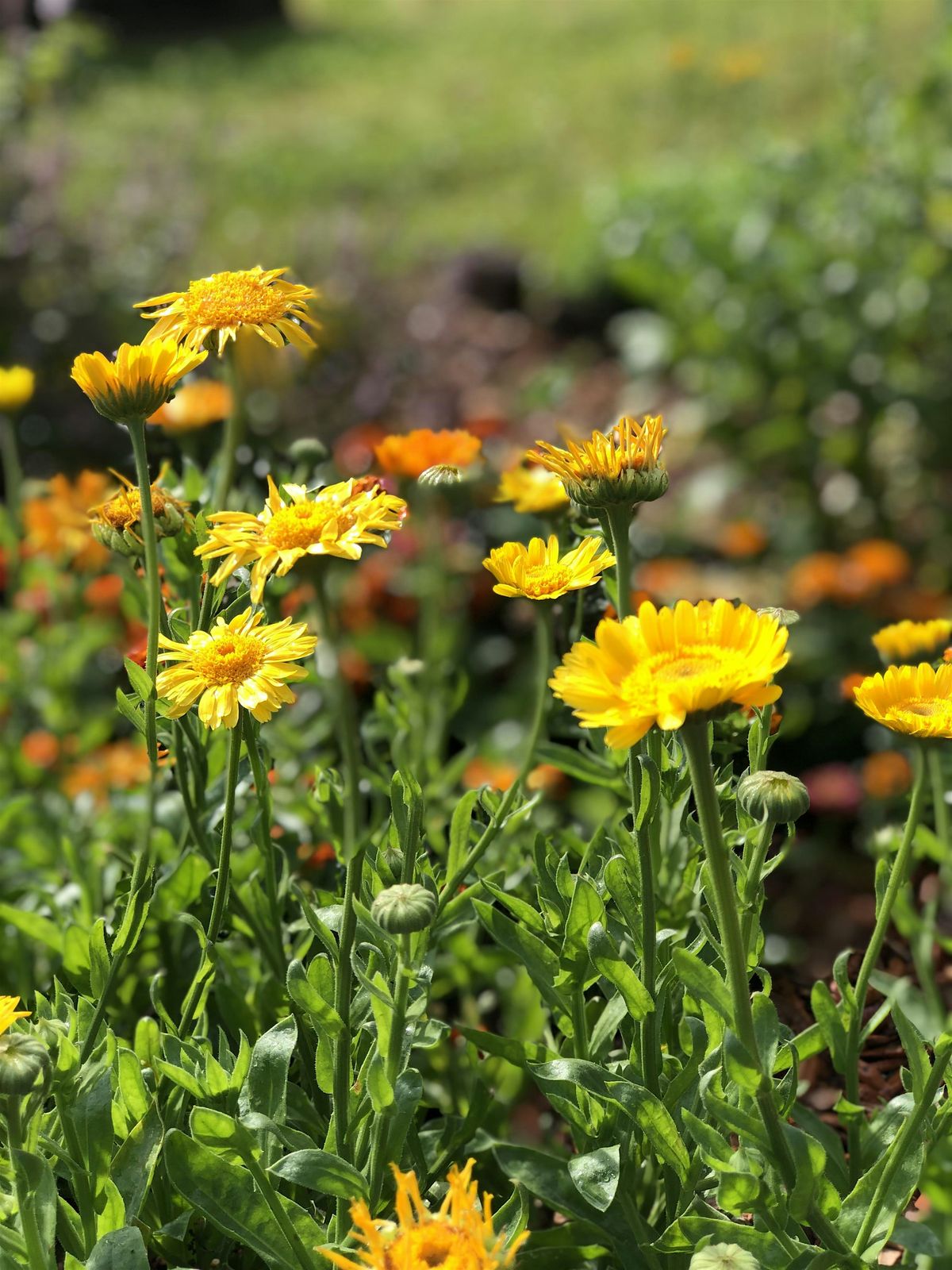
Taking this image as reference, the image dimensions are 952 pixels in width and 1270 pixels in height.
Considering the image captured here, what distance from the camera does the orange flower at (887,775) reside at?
2.13 meters

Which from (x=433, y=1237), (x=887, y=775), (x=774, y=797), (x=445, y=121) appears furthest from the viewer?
(x=445, y=121)

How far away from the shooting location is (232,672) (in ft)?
2.89

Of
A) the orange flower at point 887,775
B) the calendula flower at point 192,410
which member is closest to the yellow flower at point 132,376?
the calendula flower at point 192,410

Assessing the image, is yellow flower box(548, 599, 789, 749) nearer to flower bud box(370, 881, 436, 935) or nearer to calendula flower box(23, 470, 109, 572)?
flower bud box(370, 881, 436, 935)

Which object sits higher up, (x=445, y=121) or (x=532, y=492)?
(x=532, y=492)

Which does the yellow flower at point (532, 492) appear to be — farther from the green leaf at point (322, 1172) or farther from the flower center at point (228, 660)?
the green leaf at point (322, 1172)

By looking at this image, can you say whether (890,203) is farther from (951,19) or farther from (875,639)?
(875,639)

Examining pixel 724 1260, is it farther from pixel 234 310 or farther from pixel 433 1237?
pixel 234 310

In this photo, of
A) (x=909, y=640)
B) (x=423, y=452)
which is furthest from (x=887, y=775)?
(x=423, y=452)

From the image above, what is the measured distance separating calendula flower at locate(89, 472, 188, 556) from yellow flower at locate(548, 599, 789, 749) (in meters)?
0.44

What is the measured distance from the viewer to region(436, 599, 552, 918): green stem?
0.97m

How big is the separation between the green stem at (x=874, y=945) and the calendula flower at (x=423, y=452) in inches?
21.0

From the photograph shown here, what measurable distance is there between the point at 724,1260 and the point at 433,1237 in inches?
6.6

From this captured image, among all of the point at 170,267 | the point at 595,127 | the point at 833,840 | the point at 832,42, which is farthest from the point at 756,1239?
the point at 832,42
